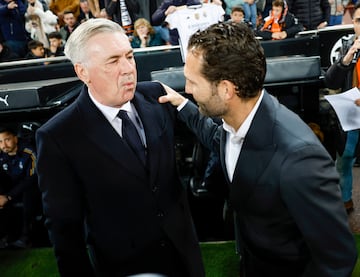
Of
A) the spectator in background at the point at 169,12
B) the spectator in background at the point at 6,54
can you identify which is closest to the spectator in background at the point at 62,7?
the spectator in background at the point at 6,54

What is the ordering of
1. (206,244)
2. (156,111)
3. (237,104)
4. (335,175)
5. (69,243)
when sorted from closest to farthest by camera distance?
1. (335,175)
2. (237,104)
3. (69,243)
4. (156,111)
5. (206,244)

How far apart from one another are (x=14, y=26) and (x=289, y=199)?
6.43 meters

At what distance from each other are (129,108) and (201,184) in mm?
2039

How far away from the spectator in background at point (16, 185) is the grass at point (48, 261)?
0.26 metres

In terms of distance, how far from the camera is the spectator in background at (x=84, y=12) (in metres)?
6.80

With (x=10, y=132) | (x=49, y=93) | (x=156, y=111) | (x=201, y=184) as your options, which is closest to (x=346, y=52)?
(x=201, y=184)

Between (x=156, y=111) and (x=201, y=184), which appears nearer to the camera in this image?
(x=156, y=111)

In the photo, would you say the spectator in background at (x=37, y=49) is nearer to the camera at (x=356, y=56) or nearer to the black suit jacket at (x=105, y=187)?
the camera at (x=356, y=56)

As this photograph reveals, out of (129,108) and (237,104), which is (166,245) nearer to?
(129,108)

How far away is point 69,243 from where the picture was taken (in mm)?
1607

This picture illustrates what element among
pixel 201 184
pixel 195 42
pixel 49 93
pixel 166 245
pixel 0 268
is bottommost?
pixel 0 268

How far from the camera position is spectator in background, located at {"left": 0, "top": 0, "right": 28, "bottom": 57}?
21.4ft

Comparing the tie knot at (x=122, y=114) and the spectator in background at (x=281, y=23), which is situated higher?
the spectator in background at (x=281, y=23)

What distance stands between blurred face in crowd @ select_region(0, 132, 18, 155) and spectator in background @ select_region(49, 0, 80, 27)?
11.5 feet
